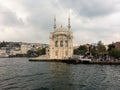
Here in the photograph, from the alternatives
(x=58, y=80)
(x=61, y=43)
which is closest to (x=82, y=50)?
(x=61, y=43)

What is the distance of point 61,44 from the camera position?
504 ft

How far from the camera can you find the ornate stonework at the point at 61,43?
150875mm

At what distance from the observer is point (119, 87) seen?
38.5 meters

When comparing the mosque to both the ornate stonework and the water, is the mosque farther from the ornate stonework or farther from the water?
the water

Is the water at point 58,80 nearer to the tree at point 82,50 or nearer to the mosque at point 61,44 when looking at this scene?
the mosque at point 61,44

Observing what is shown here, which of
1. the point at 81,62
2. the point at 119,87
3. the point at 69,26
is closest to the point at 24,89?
the point at 119,87

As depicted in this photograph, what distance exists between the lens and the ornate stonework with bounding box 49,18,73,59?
151 m

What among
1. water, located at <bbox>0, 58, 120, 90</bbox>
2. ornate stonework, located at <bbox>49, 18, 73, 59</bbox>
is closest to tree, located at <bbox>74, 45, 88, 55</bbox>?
ornate stonework, located at <bbox>49, 18, 73, 59</bbox>

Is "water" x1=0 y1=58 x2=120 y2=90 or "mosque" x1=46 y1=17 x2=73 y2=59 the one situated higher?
"mosque" x1=46 y1=17 x2=73 y2=59

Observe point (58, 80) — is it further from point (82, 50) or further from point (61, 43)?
point (82, 50)

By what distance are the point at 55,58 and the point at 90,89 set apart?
112m

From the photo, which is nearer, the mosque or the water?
the water

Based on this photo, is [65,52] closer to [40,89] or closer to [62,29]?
[62,29]

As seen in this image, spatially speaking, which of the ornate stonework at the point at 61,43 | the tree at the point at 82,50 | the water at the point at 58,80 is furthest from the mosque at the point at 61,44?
the water at the point at 58,80
